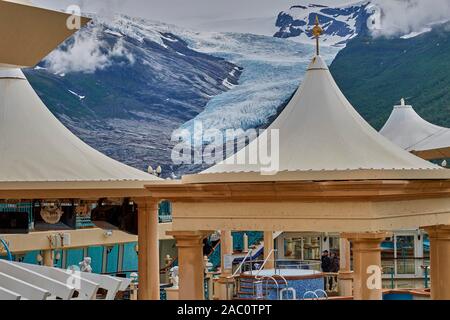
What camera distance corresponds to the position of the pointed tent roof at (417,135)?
17763 millimetres

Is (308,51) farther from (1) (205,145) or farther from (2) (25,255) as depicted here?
(2) (25,255)

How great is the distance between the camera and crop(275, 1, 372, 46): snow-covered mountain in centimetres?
6288

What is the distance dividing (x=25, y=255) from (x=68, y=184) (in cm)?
1129

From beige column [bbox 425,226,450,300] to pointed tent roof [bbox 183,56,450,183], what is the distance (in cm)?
54

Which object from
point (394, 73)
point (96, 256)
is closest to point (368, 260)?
point (96, 256)

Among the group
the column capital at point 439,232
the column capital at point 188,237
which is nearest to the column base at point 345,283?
the column capital at point 439,232

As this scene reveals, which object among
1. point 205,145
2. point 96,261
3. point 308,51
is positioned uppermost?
point 308,51

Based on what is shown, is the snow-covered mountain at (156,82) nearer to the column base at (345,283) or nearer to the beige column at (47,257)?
the beige column at (47,257)

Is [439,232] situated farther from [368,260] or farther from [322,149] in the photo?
[322,149]

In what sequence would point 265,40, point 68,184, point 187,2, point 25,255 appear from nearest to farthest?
point 68,184 → point 25,255 → point 187,2 → point 265,40

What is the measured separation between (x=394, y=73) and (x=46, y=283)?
5527 cm

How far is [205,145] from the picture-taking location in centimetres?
6100
